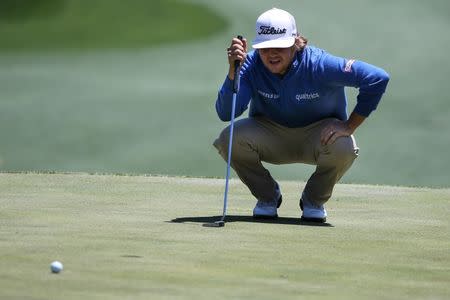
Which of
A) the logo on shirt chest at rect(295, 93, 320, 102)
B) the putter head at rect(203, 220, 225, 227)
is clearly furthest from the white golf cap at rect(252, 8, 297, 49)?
the putter head at rect(203, 220, 225, 227)

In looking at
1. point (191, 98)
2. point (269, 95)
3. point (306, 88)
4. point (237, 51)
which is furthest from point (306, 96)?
point (191, 98)

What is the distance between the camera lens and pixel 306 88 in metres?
5.97

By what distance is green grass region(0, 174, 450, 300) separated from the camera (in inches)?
155

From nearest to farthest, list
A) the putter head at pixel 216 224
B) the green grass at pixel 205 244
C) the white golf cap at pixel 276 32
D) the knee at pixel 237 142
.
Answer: the green grass at pixel 205 244
the putter head at pixel 216 224
the white golf cap at pixel 276 32
the knee at pixel 237 142

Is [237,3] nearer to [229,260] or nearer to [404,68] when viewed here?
[404,68]

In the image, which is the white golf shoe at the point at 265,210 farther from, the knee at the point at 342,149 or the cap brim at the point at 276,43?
the cap brim at the point at 276,43

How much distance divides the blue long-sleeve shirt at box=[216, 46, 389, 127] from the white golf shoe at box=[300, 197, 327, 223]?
407 millimetres

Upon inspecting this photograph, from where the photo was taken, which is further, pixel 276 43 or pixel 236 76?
pixel 236 76

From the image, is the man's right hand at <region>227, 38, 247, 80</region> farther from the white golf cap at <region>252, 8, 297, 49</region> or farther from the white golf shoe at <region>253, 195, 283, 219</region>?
the white golf shoe at <region>253, 195, 283, 219</region>

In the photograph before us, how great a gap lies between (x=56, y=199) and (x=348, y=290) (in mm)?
3066

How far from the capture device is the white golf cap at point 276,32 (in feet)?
19.0

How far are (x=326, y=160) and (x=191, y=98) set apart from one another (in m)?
3.79

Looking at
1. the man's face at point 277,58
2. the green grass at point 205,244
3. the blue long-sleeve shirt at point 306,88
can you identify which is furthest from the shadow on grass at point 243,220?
the man's face at point 277,58

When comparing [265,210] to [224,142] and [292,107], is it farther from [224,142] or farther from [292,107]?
[292,107]
